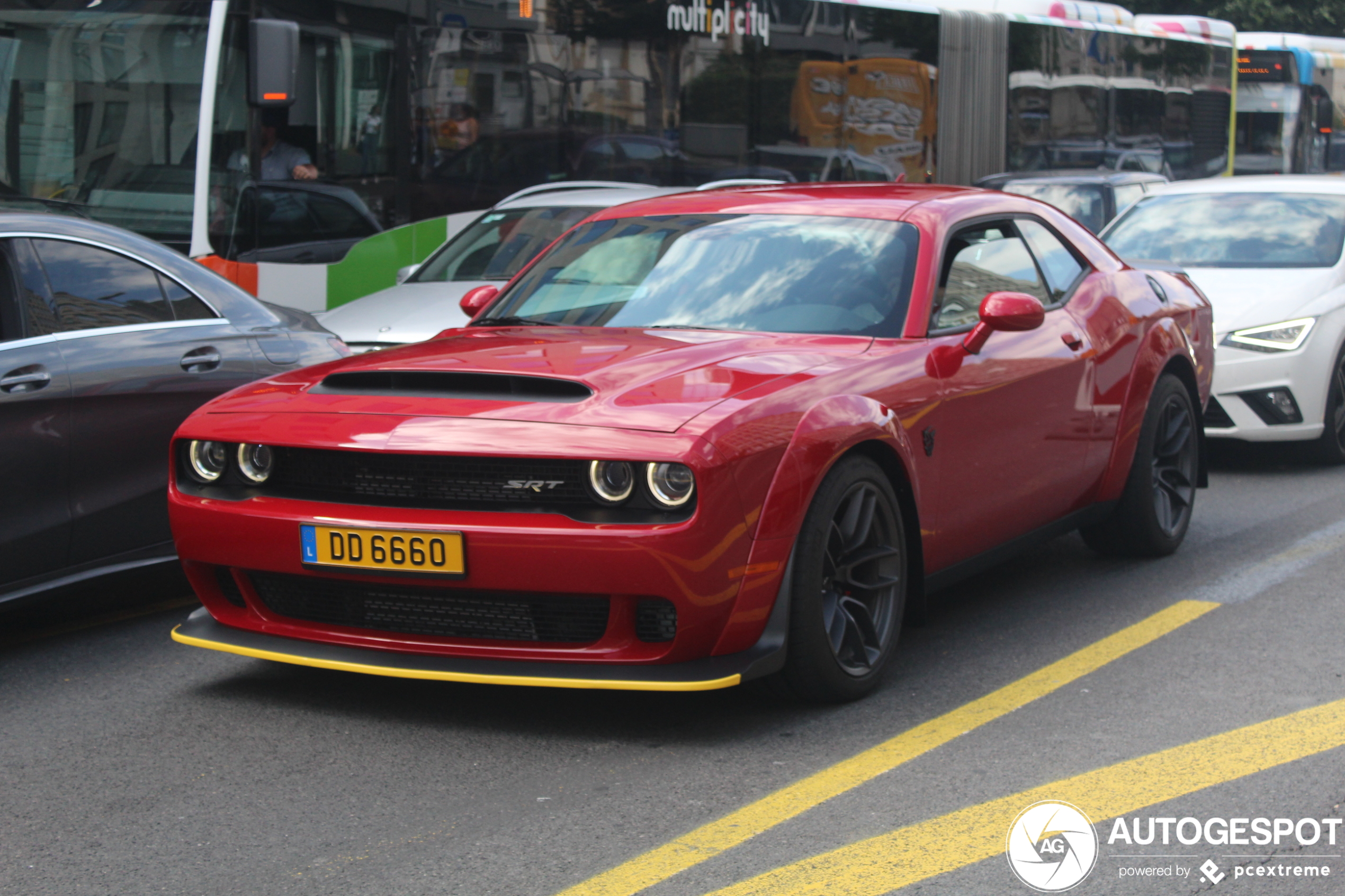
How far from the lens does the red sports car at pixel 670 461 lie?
3.94m

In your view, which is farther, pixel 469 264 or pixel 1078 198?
pixel 1078 198

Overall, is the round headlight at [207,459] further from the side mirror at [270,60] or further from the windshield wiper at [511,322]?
the side mirror at [270,60]

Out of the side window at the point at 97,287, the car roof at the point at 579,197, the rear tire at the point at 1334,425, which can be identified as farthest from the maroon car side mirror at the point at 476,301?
the rear tire at the point at 1334,425

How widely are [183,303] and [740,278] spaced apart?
6.66 ft

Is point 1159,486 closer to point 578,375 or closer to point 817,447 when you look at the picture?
point 817,447

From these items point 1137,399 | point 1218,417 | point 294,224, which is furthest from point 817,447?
point 294,224

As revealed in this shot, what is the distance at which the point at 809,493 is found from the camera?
4.15 meters

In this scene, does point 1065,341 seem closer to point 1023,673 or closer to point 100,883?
point 1023,673

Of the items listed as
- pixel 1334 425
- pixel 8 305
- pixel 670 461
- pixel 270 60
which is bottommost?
pixel 1334 425

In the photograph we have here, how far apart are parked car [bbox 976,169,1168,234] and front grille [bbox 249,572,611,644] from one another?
34.6ft

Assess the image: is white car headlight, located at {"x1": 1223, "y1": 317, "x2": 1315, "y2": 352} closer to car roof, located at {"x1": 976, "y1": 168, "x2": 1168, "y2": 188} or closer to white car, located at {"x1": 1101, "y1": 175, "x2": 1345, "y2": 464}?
white car, located at {"x1": 1101, "y1": 175, "x2": 1345, "y2": 464}

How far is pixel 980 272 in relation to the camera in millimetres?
5426

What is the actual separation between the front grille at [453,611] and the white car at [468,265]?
4227 mm

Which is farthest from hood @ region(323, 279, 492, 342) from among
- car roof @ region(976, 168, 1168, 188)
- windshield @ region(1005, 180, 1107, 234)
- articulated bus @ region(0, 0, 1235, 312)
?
car roof @ region(976, 168, 1168, 188)
